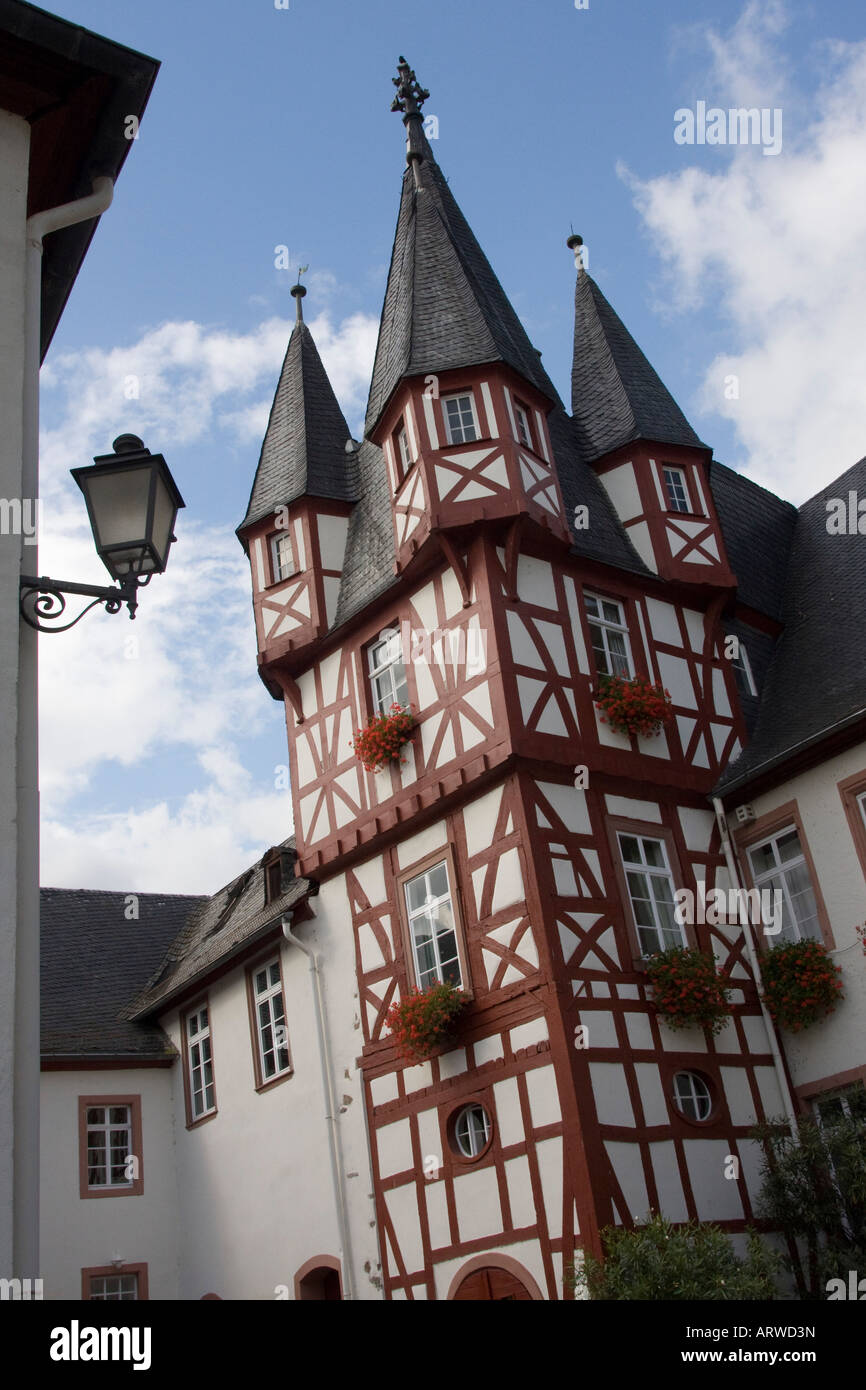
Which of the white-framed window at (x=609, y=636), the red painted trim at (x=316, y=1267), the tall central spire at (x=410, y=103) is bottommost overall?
the red painted trim at (x=316, y=1267)

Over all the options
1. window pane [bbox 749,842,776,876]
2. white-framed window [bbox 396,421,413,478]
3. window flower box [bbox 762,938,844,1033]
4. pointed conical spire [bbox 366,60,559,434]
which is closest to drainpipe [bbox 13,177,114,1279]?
white-framed window [bbox 396,421,413,478]

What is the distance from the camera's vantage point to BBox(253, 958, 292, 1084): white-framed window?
58.6 ft

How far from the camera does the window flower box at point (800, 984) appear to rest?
1423 cm

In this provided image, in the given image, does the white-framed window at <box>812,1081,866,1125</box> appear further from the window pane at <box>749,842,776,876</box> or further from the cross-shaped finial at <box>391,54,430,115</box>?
the cross-shaped finial at <box>391,54,430,115</box>

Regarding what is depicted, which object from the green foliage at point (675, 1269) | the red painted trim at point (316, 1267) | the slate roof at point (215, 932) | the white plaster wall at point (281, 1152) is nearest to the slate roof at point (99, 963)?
the slate roof at point (215, 932)

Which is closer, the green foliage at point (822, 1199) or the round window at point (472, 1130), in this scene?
the green foliage at point (822, 1199)

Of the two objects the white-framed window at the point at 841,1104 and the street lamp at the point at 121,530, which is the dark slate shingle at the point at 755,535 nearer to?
the white-framed window at the point at 841,1104

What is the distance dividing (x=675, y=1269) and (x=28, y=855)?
778 centimetres

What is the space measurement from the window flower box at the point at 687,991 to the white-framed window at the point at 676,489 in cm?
660

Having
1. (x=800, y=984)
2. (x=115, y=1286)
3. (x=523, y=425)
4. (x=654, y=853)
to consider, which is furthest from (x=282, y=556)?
(x=115, y=1286)

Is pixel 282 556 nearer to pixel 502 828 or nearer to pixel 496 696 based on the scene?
pixel 496 696

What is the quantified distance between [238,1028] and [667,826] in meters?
7.22
